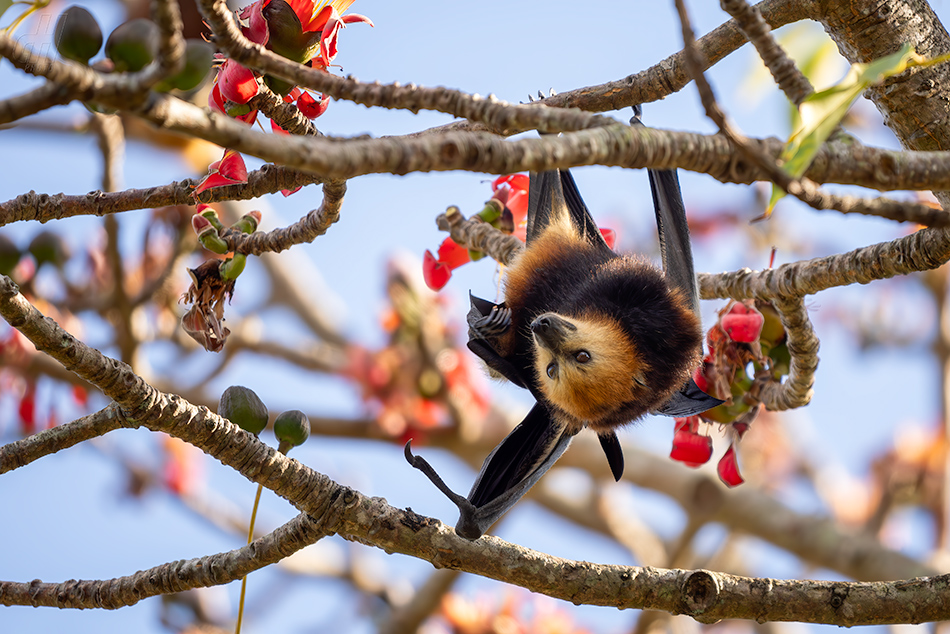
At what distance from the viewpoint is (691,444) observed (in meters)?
2.35

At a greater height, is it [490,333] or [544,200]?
[544,200]

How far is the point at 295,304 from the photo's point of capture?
729cm

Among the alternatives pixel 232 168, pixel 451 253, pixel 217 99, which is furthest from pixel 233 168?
pixel 451 253

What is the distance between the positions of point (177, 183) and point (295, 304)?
5.35 meters

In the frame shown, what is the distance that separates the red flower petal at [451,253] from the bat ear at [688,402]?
0.85 m

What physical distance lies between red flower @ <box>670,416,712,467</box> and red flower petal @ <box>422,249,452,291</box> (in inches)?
36.0

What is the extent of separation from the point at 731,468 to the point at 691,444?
5.8 inches

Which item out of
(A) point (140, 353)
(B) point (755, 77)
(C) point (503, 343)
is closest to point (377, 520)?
(C) point (503, 343)

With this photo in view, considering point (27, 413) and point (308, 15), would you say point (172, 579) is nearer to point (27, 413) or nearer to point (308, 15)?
point (308, 15)

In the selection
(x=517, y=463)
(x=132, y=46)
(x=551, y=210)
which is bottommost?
(x=132, y=46)

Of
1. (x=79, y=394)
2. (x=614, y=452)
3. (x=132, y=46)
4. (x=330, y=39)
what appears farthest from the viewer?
(x=79, y=394)

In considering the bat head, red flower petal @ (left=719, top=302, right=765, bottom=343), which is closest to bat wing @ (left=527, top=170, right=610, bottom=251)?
the bat head

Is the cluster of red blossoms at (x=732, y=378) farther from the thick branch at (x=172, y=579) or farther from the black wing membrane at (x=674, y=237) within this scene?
the thick branch at (x=172, y=579)

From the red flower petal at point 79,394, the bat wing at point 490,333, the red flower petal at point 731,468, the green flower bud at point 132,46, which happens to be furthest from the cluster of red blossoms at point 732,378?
the red flower petal at point 79,394
